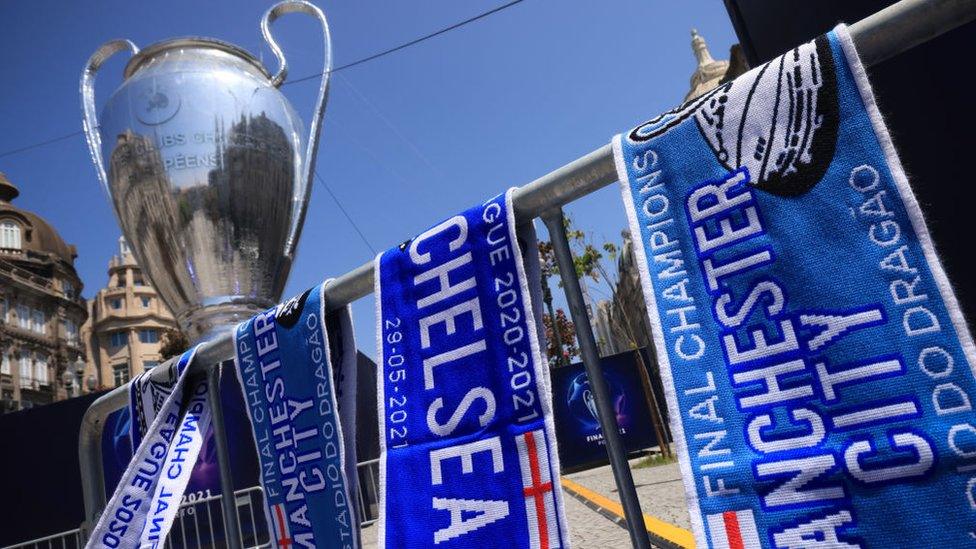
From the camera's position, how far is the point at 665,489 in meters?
5.10

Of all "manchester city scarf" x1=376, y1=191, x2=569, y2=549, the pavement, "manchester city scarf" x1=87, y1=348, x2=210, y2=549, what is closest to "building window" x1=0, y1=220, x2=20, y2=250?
the pavement

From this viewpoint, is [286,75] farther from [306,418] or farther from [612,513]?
[612,513]

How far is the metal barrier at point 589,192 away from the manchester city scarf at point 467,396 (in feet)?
0.19

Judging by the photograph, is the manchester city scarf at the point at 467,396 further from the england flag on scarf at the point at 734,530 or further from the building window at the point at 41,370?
the building window at the point at 41,370

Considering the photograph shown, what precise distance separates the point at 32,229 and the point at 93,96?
142ft

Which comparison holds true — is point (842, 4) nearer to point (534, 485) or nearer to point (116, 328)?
point (534, 485)

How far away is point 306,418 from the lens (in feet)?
4.34

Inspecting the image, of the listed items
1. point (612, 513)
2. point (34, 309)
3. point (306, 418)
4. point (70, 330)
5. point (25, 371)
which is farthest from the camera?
point (70, 330)

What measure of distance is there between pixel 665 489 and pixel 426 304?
15.1 feet

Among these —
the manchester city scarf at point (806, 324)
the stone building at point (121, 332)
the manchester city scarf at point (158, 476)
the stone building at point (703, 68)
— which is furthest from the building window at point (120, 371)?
the manchester city scarf at point (806, 324)

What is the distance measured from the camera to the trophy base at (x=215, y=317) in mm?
2432

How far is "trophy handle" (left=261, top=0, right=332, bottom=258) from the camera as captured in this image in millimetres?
2723

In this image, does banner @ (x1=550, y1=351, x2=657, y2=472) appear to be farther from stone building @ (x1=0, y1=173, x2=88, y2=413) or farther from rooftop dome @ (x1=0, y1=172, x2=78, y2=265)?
rooftop dome @ (x1=0, y1=172, x2=78, y2=265)

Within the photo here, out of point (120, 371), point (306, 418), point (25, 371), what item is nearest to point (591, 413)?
point (306, 418)
